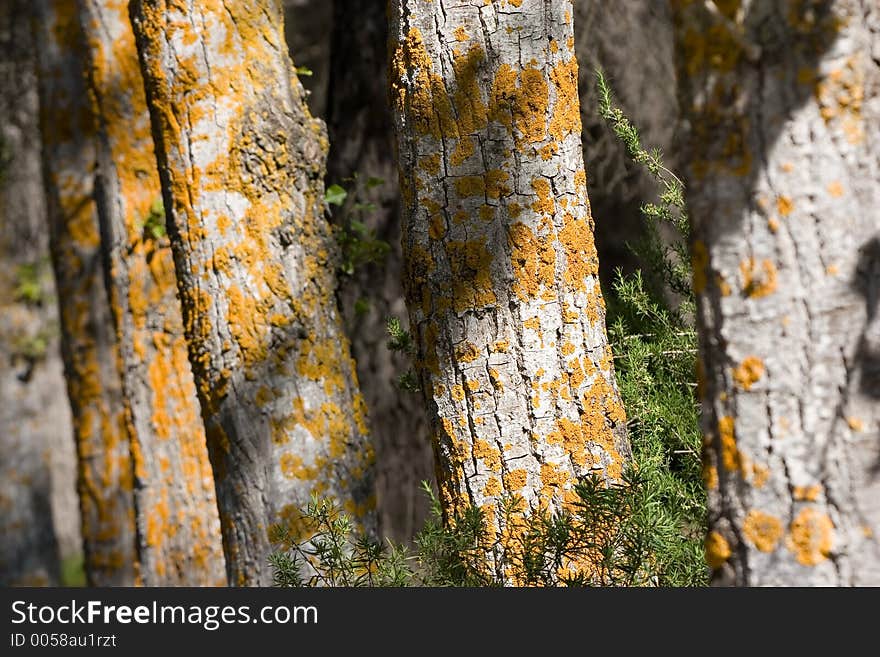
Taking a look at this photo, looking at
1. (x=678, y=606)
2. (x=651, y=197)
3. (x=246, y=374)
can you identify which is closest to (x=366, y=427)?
(x=246, y=374)

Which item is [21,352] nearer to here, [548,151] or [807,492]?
[548,151]

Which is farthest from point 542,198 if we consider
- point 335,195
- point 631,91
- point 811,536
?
point 631,91

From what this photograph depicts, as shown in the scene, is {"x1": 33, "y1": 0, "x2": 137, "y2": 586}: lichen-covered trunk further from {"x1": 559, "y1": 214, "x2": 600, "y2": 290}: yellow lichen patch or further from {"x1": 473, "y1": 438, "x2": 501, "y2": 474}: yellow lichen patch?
{"x1": 559, "y1": 214, "x2": 600, "y2": 290}: yellow lichen patch

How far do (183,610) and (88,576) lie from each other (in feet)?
10.5

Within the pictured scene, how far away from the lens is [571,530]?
217cm

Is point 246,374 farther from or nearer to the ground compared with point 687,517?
farther from the ground

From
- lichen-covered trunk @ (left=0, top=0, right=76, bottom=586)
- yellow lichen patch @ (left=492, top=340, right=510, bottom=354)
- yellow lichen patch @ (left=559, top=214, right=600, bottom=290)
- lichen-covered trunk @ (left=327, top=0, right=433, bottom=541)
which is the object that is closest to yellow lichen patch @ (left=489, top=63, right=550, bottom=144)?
yellow lichen patch @ (left=559, top=214, right=600, bottom=290)

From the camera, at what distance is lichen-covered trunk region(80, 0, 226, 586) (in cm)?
411

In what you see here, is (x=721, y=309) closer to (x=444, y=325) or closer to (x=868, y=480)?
(x=868, y=480)

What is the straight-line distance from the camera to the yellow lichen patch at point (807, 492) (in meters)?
1.58


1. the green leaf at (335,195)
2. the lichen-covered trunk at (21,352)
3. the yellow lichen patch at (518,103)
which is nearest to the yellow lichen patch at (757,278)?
the yellow lichen patch at (518,103)

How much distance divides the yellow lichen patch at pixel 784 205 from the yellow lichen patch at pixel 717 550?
1.87 ft

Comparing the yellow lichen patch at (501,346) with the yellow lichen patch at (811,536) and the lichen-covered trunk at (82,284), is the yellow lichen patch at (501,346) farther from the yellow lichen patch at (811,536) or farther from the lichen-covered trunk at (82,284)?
the lichen-covered trunk at (82,284)

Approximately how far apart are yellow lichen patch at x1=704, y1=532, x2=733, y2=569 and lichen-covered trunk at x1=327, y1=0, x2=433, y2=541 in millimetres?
3373
